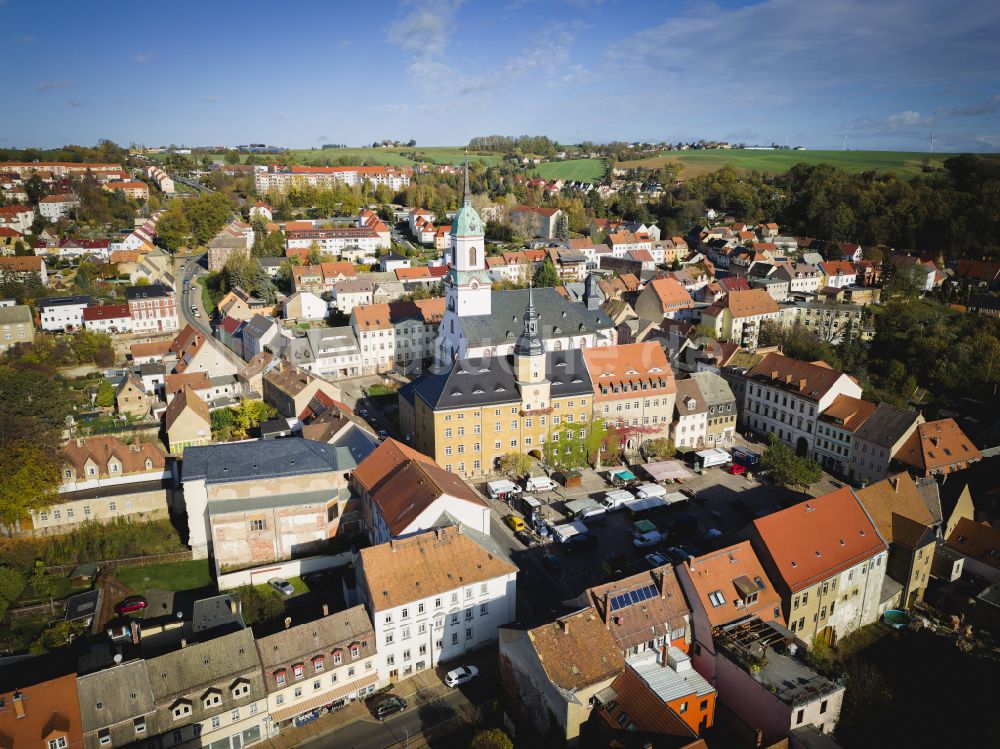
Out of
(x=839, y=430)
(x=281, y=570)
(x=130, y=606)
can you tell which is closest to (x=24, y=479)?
(x=130, y=606)

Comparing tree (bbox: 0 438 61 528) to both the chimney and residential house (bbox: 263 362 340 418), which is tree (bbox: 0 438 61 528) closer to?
residential house (bbox: 263 362 340 418)

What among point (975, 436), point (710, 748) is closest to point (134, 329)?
point (710, 748)

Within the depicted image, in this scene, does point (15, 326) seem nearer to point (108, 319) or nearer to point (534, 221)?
point (108, 319)

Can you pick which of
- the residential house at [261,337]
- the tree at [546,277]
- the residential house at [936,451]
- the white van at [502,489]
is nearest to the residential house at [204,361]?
the residential house at [261,337]

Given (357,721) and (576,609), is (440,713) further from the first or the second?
(576,609)

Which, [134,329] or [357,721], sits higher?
[134,329]
